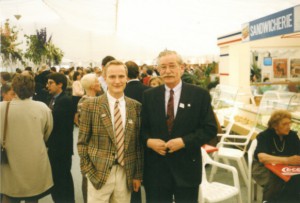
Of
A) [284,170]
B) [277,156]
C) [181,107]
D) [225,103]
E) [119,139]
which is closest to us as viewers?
[181,107]

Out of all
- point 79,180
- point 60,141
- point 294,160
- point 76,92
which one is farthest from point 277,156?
point 76,92

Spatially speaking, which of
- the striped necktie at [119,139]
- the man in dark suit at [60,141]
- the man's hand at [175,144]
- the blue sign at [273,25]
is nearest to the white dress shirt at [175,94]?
the man's hand at [175,144]

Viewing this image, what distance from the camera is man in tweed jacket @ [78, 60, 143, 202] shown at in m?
2.22

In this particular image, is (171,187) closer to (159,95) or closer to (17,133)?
(159,95)

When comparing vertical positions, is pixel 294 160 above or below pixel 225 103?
below

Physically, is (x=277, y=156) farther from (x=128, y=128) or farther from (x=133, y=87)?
(x=128, y=128)

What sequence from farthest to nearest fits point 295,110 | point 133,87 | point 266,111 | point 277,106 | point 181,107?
point 266,111 → point 277,106 → point 295,110 → point 133,87 → point 181,107

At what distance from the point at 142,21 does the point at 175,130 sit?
10975mm

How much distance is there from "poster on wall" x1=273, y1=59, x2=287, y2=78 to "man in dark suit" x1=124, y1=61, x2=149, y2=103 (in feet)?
18.8

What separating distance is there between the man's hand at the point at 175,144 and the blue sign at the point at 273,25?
9.20 ft

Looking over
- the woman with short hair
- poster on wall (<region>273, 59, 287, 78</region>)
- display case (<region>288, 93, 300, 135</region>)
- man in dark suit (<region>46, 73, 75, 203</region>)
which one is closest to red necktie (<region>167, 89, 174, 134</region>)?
the woman with short hair

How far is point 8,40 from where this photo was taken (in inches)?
239

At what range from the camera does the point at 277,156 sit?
341 centimetres

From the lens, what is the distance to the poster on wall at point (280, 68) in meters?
8.40
